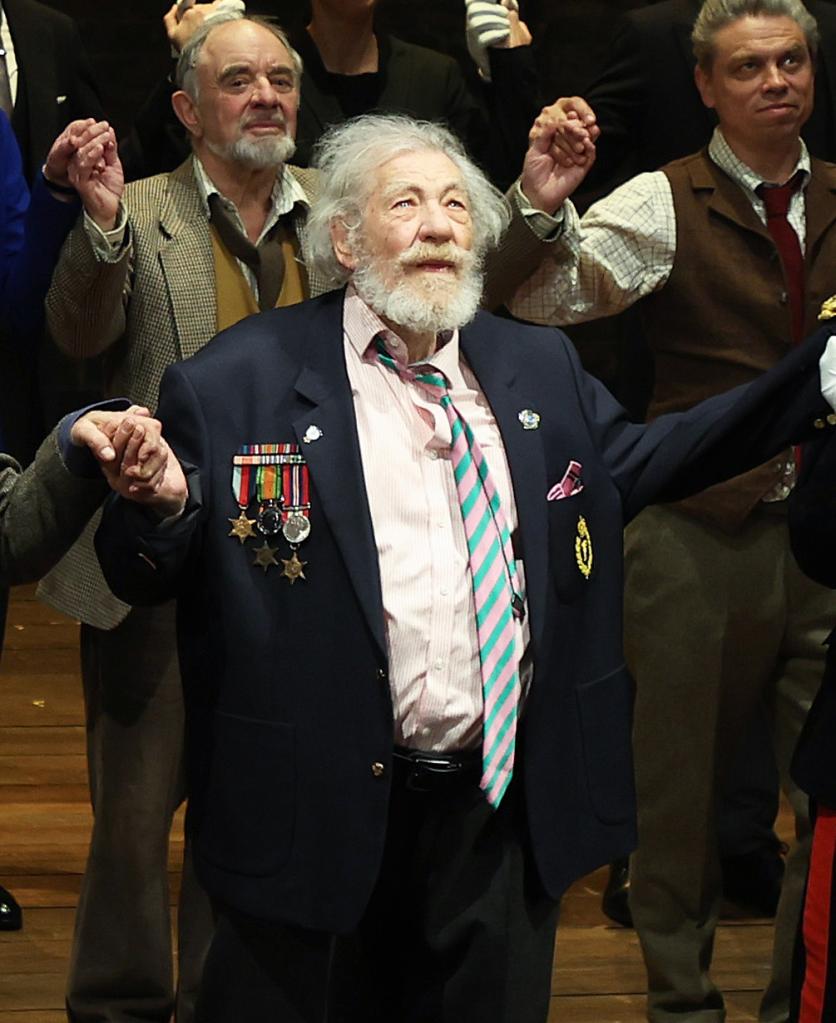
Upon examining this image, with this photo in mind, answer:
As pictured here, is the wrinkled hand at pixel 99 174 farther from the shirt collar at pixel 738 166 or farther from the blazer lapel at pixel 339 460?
the shirt collar at pixel 738 166

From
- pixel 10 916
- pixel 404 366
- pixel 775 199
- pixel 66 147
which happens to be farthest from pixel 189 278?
pixel 10 916

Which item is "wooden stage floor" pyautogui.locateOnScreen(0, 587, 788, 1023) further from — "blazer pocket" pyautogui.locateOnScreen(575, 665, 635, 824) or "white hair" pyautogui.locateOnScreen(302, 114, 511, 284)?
"white hair" pyautogui.locateOnScreen(302, 114, 511, 284)

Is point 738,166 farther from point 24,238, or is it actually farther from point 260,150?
point 24,238

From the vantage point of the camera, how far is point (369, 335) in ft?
9.37

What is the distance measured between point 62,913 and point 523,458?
1.87 metres

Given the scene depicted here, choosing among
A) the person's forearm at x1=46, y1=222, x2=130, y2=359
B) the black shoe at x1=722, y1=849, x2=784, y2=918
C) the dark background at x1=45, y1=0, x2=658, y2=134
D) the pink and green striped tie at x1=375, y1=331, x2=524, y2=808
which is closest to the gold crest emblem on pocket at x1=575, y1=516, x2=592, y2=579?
the pink and green striped tie at x1=375, y1=331, x2=524, y2=808

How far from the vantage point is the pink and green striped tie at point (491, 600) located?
2.70 m

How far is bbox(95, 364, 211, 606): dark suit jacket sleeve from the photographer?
262 centimetres

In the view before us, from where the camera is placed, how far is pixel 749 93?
12.2 feet

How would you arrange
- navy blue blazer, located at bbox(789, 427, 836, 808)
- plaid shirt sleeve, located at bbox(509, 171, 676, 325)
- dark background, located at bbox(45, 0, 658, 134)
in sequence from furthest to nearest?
dark background, located at bbox(45, 0, 658, 134) < plaid shirt sleeve, located at bbox(509, 171, 676, 325) < navy blue blazer, located at bbox(789, 427, 836, 808)

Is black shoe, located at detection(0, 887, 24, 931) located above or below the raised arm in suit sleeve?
below

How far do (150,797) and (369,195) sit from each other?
1.16 metres

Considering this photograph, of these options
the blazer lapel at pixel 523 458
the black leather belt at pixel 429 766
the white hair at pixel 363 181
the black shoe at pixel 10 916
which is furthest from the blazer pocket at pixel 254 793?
the black shoe at pixel 10 916

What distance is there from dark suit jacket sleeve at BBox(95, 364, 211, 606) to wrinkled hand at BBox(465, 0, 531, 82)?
147cm
